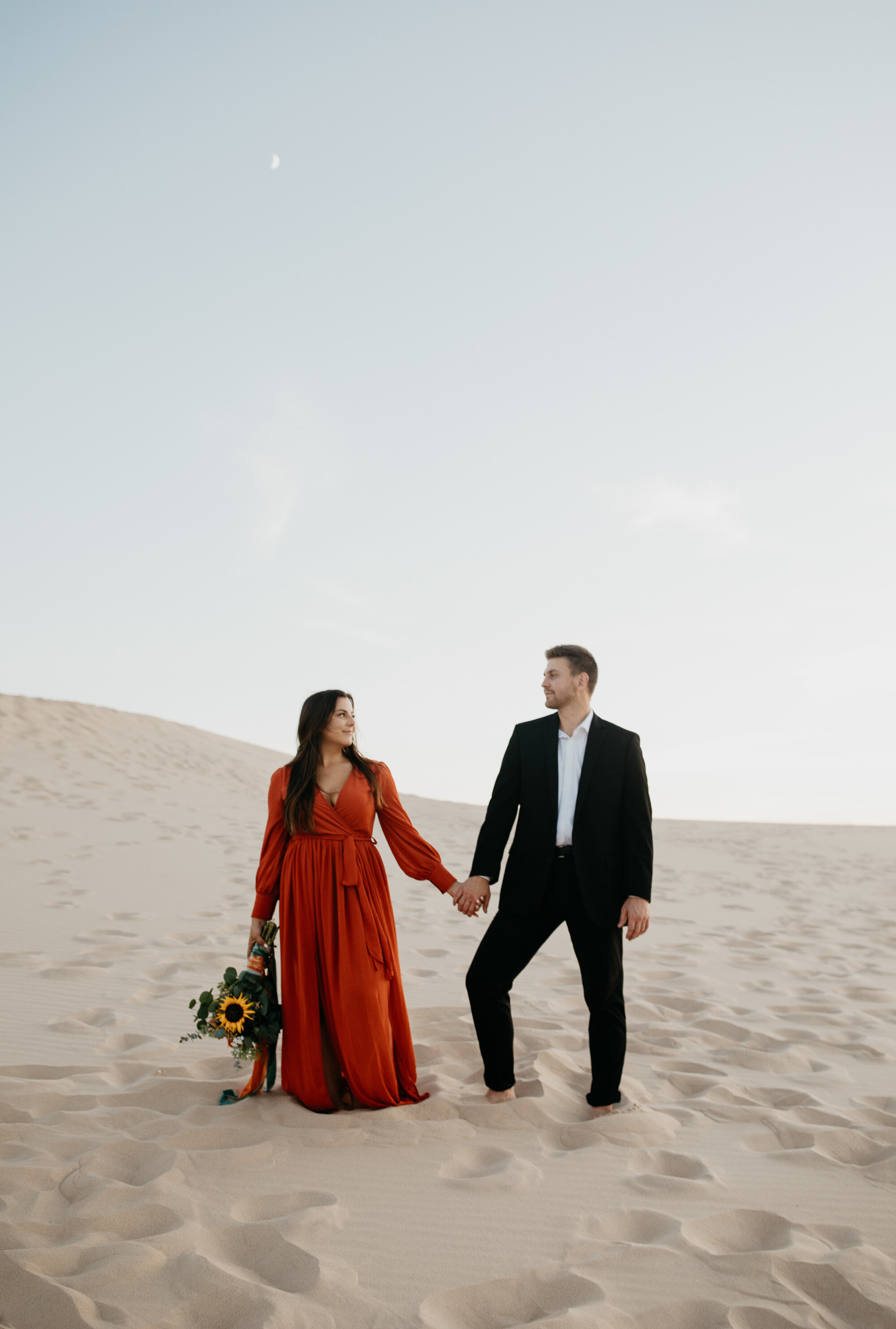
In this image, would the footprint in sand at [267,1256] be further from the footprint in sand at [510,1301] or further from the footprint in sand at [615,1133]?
the footprint in sand at [615,1133]

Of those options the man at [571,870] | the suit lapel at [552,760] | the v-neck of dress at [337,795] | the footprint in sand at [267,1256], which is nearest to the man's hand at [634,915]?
the man at [571,870]

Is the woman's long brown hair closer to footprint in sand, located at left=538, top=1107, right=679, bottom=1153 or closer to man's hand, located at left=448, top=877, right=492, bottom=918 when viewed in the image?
man's hand, located at left=448, top=877, right=492, bottom=918

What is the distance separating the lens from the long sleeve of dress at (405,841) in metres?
4.28

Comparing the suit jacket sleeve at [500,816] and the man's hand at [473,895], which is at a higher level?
the suit jacket sleeve at [500,816]

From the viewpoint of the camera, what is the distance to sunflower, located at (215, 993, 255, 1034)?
391cm

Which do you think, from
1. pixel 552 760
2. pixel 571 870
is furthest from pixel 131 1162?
pixel 552 760

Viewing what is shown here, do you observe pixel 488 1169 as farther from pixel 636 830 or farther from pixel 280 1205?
pixel 636 830

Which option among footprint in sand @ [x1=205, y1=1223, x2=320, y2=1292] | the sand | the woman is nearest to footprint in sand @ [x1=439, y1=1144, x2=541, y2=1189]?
the sand

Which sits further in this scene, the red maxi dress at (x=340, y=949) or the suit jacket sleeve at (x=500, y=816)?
the suit jacket sleeve at (x=500, y=816)

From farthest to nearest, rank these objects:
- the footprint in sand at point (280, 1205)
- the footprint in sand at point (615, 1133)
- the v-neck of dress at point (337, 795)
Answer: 1. the v-neck of dress at point (337, 795)
2. the footprint in sand at point (615, 1133)
3. the footprint in sand at point (280, 1205)

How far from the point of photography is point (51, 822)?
1319cm

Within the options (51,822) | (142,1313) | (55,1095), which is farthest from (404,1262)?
(51,822)

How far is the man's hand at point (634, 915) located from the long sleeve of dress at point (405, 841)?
2.67 feet

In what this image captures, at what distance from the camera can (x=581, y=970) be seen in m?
4.05
